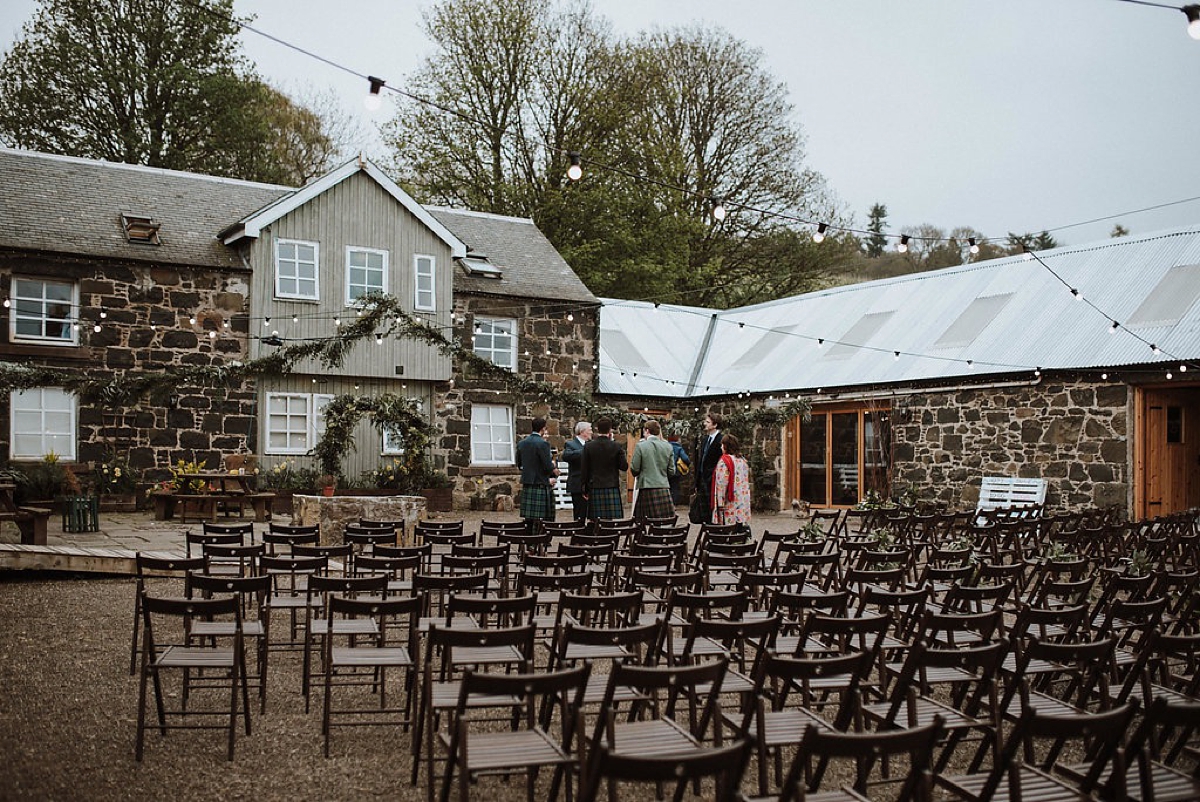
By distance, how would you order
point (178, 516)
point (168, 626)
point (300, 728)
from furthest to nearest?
1. point (178, 516)
2. point (168, 626)
3. point (300, 728)

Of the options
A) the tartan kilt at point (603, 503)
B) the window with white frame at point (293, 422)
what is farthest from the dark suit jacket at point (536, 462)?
the window with white frame at point (293, 422)

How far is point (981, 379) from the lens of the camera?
16.4 metres

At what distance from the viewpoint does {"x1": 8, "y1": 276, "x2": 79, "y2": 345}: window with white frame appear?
16203 millimetres

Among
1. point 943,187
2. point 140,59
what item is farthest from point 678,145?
point 943,187

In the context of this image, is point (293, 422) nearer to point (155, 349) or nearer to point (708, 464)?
point (155, 349)

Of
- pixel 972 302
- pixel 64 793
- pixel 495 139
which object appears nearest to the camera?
pixel 64 793

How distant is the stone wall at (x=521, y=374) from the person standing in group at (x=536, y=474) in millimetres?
7448

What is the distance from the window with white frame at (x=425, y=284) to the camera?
1948 centimetres

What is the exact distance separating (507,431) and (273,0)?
59.5 feet

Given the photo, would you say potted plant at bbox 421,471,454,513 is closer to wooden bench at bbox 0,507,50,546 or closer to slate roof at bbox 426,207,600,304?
slate roof at bbox 426,207,600,304

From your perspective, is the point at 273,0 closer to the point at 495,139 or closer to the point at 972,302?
the point at 495,139

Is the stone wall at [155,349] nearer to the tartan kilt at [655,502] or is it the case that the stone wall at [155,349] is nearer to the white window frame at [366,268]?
the white window frame at [366,268]

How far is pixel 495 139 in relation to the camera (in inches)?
1125

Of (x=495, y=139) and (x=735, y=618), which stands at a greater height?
(x=495, y=139)
